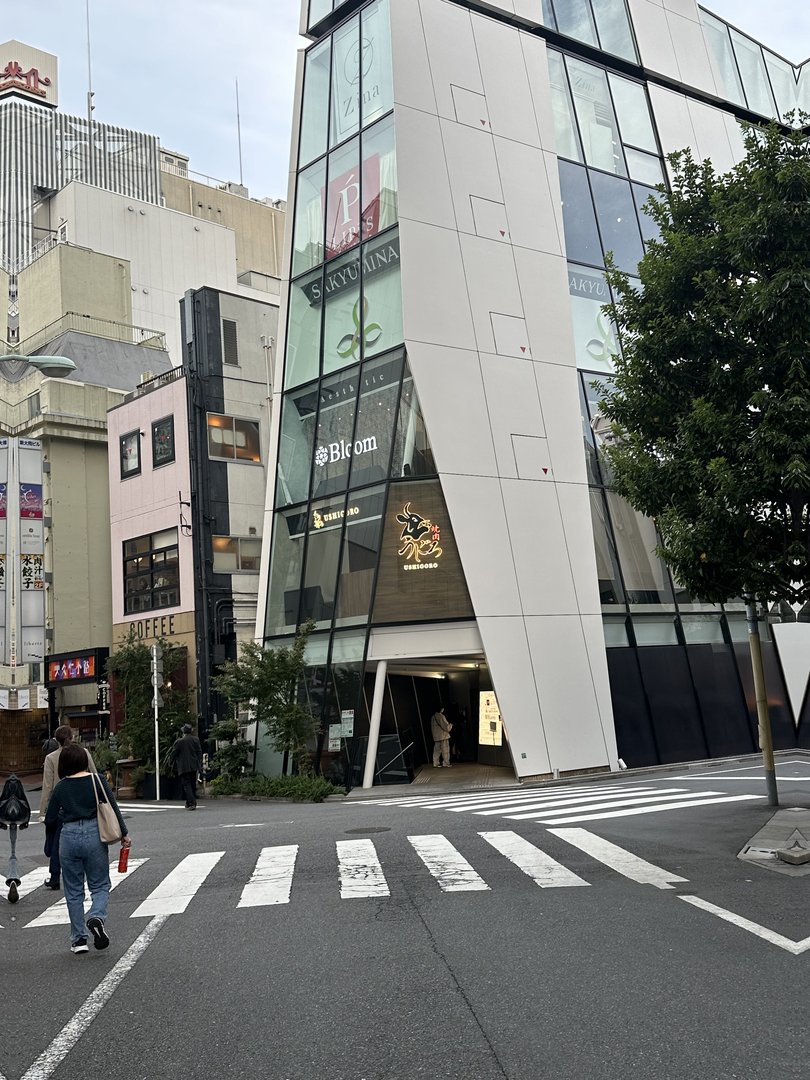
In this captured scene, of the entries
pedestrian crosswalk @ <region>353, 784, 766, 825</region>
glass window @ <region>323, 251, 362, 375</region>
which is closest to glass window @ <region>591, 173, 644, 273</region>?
glass window @ <region>323, 251, 362, 375</region>

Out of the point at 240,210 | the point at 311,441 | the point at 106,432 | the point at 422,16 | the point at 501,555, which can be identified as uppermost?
the point at 240,210

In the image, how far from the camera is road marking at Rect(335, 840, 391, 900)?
1034cm

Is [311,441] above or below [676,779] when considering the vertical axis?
above

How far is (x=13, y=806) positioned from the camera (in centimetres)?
1184

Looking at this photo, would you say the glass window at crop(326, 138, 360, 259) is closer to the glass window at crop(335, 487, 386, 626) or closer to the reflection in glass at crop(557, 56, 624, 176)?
the glass window at crop(335, 487, 386, 626)

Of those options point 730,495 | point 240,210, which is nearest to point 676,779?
point 730,495

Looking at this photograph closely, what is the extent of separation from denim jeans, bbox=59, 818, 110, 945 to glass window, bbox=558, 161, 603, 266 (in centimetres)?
2481

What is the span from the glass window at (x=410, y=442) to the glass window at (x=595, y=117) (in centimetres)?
1140

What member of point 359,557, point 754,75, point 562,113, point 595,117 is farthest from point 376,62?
point 754,75

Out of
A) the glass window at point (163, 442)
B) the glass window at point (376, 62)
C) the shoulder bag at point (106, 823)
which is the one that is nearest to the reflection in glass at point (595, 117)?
the glass window at point (376, 62)

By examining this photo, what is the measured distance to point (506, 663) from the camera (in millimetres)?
24484

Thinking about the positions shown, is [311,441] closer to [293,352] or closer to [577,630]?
[293,352]

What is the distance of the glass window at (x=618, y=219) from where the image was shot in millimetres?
31375

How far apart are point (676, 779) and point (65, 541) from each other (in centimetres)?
2700
